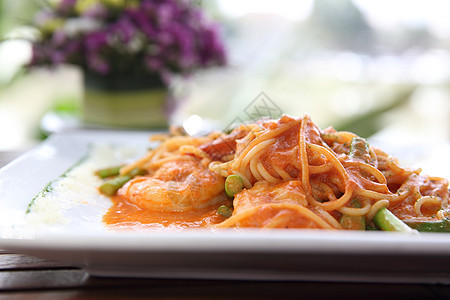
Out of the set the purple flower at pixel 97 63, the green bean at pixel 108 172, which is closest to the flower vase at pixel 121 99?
the purple flower at pixel 97 63

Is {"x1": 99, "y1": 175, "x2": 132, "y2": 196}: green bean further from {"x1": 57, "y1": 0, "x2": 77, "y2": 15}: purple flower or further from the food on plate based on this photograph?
{"x1": 57, "y1": 0, "x2": 77, "y2": 15}: purple flower

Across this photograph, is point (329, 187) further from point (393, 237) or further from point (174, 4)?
point (174, 4)

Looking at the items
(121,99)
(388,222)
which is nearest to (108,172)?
(121,99)

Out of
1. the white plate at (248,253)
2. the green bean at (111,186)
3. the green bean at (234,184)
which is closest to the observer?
the white plate at (248,253)

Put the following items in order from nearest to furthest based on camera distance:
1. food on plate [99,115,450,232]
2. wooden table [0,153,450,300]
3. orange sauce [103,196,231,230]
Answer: wooden table [0,153,450,300], food on plate [99,115,450,232], orange sauce [103,196,231,230]

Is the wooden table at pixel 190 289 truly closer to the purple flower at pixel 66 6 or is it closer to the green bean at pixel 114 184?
the green bean at pixel 114 184

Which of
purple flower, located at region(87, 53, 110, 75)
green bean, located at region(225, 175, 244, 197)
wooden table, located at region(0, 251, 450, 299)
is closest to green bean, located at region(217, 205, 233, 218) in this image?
green bean, located at region(225, 175, 244, 197)
